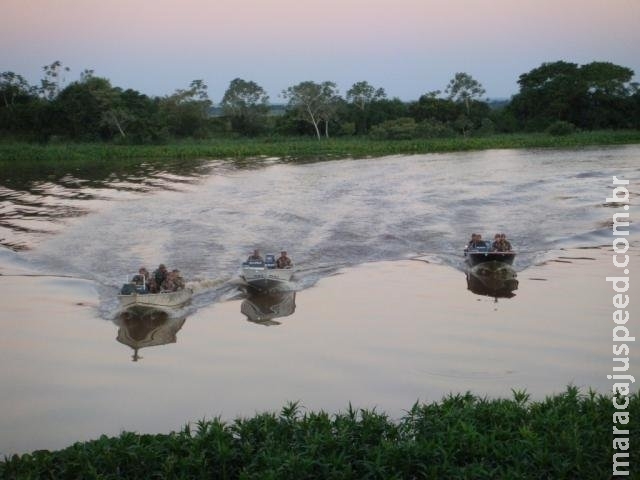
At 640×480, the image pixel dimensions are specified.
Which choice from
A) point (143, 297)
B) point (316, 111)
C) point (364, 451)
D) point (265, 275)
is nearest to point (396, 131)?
point (316, 111)

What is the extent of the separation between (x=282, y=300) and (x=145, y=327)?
367cm

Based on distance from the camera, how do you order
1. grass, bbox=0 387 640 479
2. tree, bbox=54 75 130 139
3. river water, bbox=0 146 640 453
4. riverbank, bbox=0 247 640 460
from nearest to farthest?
grass, bbox=0 387 640 479 → riverbank, bbox=0 247 640 460 → river water, bbox=0 146 640 453 → tree, bbox=54 75 130 139

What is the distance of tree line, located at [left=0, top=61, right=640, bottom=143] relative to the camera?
6488 centimetres

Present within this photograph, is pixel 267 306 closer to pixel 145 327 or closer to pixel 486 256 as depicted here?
pixel 145 327

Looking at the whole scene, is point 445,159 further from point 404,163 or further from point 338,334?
point 338,334

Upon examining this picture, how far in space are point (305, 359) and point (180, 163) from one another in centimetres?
4039

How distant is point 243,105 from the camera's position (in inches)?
2948

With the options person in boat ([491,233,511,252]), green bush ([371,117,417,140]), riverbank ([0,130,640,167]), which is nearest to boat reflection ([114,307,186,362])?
person in boat ([491,233,511,252])

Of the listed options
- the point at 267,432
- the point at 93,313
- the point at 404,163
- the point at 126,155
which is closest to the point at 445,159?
the point at 404,163

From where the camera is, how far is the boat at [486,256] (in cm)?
1922

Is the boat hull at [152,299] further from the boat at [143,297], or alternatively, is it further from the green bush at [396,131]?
the green bush at [396,131]

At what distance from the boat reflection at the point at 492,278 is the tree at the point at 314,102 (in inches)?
1922

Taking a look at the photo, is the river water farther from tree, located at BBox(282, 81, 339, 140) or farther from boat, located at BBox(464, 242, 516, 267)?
tree, located at BBox(282, 81, 339, 140)

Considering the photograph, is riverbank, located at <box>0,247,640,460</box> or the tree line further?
the tree line
